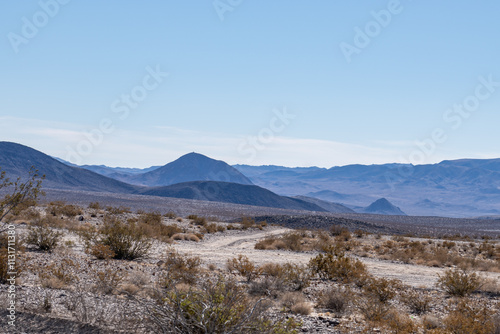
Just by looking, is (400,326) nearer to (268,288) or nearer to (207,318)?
(207,318)

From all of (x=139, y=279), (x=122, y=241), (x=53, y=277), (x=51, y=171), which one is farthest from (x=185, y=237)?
(x=51, y=171)

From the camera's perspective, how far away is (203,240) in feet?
93.0

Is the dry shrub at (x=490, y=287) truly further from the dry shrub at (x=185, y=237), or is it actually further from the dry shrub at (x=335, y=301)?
the dry shrub at (x=185, y=237)

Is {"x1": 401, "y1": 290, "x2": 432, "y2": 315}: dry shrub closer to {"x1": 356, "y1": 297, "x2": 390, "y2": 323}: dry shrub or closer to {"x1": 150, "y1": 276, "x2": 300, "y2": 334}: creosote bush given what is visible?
{"x1": 356, "y1": 297, "x2": 390, "y2": 323}: dry shrub

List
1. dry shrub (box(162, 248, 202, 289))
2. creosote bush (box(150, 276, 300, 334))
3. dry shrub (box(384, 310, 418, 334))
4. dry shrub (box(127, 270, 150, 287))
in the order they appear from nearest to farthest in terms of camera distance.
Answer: creosote bush (box(150, 276, 300, 334)), dry shrub (box(384, 310, 418, 334)), dry shrub (box(127, 270, 150, 287)), dry shrub (box(162, 248, 202, 289))

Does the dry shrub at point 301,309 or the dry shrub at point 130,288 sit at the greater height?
the dry shrub at point 130,288

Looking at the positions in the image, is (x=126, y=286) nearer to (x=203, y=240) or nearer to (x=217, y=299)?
(x=217, y=299)

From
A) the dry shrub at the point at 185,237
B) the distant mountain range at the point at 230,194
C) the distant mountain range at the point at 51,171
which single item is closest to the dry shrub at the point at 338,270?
the dry shrub at the point at 185,237

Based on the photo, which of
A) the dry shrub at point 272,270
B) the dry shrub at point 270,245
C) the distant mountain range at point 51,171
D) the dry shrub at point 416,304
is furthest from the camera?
the distant mountain range at point 51,171

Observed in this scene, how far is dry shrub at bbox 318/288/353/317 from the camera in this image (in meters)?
10.1

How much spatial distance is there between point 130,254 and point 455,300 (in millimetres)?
10383

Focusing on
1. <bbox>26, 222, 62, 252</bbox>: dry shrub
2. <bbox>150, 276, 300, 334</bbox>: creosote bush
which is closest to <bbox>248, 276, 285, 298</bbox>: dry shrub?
<bbox>150, 276, 300, 334</bbox>: creosote bush

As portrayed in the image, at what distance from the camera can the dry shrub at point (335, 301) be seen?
1013 cm

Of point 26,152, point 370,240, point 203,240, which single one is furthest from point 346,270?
point 26,152
